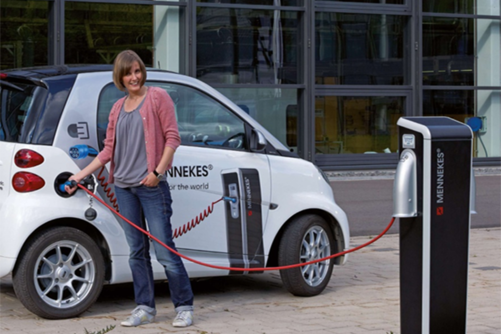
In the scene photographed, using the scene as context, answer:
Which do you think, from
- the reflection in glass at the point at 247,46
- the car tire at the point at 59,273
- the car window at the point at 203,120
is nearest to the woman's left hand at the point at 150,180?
the car tire at the point at 59,273

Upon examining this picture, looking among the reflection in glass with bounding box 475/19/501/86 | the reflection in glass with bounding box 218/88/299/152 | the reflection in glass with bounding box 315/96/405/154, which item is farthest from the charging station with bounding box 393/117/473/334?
the reflection in glass with bounding box 475/19/501/86

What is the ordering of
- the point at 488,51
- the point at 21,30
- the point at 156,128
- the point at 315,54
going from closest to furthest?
the point at 156,128 < the point at 21,30 < the point at 315,54 < the point at 488,51

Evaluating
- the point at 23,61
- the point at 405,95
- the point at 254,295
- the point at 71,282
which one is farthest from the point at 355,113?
the point at 71,282

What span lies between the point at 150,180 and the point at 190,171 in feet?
2.79

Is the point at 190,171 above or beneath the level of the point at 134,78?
beneath

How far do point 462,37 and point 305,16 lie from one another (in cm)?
389

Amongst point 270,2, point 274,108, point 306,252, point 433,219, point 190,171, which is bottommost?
point 306,252

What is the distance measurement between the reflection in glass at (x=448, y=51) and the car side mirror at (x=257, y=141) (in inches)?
502

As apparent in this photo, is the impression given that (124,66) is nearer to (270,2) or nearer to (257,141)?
(257,141)

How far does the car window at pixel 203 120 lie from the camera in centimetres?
698

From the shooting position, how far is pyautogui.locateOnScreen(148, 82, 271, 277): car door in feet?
22.3

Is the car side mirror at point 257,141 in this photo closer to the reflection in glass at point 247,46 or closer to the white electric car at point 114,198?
the white electric car at point 114,198

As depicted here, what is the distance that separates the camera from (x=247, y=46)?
17688 mm

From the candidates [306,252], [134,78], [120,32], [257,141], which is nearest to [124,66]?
[134,78]
